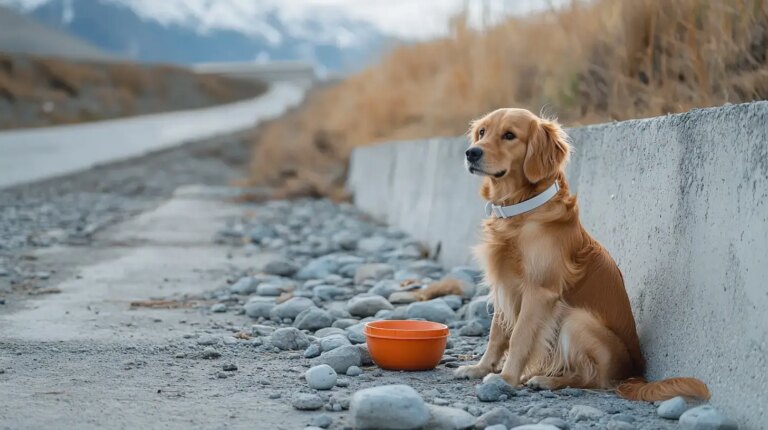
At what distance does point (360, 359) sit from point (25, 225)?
7127 mm

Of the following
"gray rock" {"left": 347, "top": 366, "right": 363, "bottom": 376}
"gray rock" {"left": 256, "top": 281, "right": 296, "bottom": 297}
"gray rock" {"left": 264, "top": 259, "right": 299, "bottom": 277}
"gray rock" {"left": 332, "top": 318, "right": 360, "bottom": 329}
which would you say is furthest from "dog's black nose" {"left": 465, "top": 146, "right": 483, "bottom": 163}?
"gray rock" {"left": 264, "top": 259, "right": 299, "bottom": 277}

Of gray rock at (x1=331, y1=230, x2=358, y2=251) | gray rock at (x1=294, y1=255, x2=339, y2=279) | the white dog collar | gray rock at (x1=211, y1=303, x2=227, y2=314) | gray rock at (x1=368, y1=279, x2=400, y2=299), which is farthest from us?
gray rock at (x1=331, y1=230, x2=358, y2=251)

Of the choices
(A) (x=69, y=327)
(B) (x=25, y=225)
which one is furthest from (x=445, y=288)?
(B) (x=25, y=225)

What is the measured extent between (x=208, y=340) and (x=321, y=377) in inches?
40.9

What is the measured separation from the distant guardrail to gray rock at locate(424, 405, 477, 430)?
190 feet

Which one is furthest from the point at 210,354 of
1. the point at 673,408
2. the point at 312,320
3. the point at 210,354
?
the point at 673,408

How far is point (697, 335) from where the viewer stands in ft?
10.1

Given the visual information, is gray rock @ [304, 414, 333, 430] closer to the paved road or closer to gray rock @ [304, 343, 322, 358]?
gray rock @ [304, 343, 322, 358]

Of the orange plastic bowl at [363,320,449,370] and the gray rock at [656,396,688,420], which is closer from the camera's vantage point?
the gray rock at [656,396,688,420]

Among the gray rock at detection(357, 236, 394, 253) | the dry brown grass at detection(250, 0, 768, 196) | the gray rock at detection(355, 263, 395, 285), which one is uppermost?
the dry brown grass at detection(250, 0, 768, 196)

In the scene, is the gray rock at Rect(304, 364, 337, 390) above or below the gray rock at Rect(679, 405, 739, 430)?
Answer: below

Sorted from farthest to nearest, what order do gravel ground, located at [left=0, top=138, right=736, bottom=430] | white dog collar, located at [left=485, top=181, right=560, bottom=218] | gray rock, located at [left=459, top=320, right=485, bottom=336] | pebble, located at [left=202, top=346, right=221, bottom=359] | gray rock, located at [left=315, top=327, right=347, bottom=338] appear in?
gray rock, located at [left=459, top=320, right=485, bottom=336] → gray rock, located at [left=315, top=327, right=347, bottom=338] → pebble, located at [left=202, top=346, right=221, bottom=359] → white dog collar, located at [left=485, top=181, right=560, bottom=218] → gravel ground, located at [left=0, top=138, right=736, bottom=430]

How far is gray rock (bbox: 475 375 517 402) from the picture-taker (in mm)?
3316

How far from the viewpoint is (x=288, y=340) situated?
418cm
